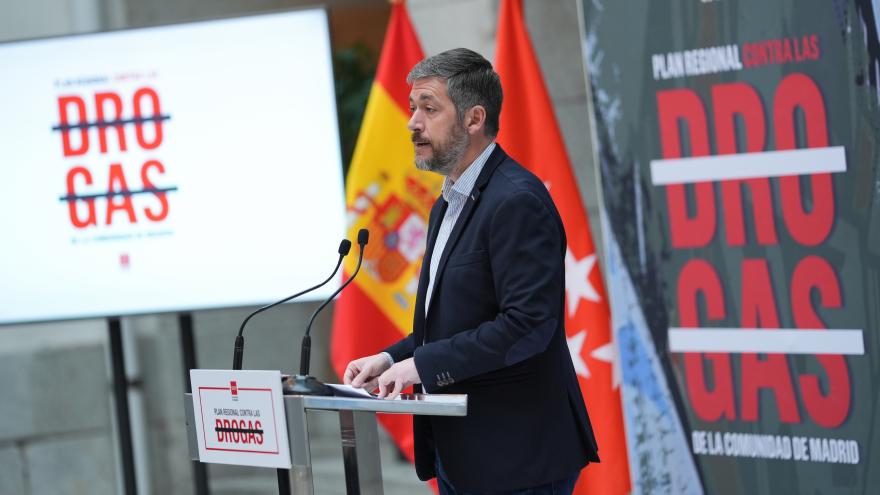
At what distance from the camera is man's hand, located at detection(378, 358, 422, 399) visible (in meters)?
1.68

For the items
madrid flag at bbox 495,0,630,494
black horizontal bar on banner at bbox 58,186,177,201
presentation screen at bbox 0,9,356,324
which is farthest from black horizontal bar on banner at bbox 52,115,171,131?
madrid flag at bbox 495,0,630,494

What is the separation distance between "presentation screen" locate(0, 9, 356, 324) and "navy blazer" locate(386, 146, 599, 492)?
4.61ft

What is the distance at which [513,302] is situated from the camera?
169 centimetres

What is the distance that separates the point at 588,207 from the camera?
3.96 metres

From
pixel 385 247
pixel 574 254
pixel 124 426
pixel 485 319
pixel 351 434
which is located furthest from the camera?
pixel 124 426

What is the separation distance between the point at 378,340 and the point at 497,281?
165 cm

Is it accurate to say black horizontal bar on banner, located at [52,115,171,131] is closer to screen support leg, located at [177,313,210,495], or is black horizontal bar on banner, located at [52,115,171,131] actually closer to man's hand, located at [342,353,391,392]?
screen support leg, located at [177,313,210,495]

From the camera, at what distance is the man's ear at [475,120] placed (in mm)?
1853

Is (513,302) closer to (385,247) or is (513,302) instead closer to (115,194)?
(385,247)

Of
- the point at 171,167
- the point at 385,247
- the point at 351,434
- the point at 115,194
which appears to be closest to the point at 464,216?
the point at 351,434

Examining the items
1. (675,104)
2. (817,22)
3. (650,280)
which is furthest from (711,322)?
(817,22)

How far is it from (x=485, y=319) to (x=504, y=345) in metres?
0.11

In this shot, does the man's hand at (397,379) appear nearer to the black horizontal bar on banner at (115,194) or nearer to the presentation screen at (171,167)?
the presentation screen at (171,167)

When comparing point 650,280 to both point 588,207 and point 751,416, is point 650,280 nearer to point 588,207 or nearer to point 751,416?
point 751,416
